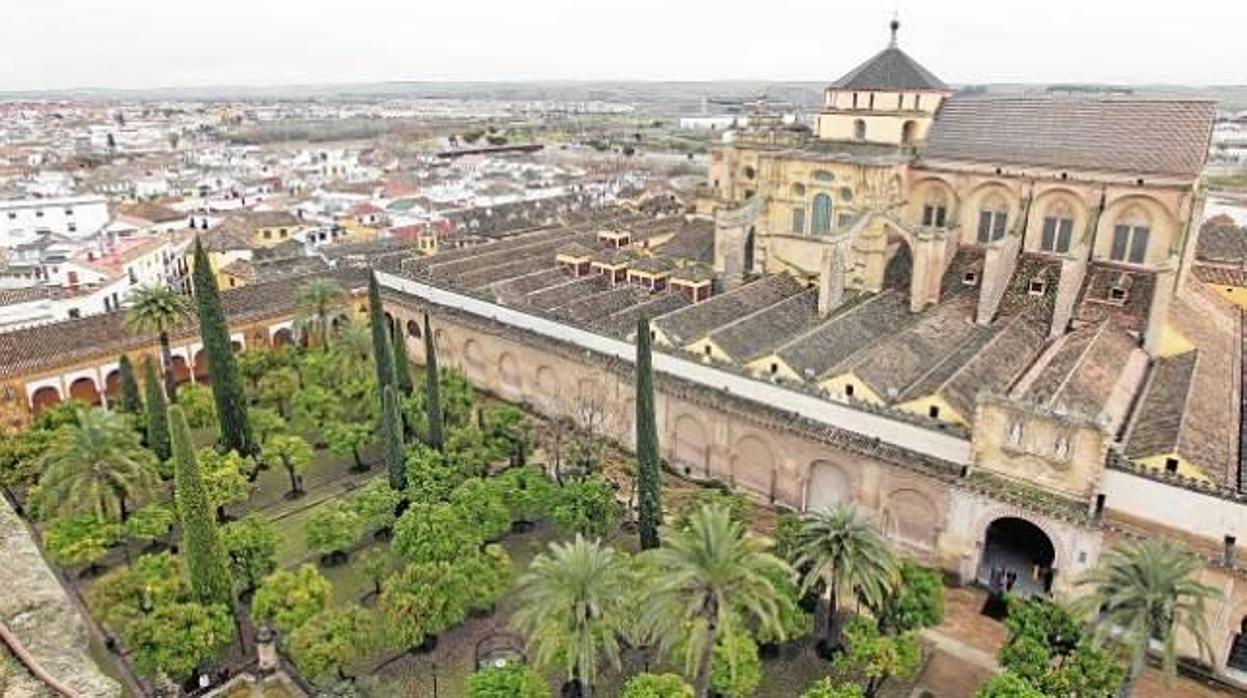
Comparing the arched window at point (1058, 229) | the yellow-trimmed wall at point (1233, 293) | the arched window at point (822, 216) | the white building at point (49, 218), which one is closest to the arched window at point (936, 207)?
the arched window at point (1058, 229)

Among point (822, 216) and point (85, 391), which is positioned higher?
point (822, 216)

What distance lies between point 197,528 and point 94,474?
759cm

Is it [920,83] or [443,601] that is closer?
[443,601]

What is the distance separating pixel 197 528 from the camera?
22.5m

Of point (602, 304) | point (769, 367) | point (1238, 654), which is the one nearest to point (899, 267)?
point (769, 367)

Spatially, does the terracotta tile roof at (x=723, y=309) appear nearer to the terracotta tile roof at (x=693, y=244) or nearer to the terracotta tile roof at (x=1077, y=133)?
the terracotta tile roof at (x=693, y=244)

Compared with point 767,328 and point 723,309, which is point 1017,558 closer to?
point 767,328

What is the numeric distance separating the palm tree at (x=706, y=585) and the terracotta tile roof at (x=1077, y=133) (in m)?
26.6

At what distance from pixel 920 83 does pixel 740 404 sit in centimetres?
2017

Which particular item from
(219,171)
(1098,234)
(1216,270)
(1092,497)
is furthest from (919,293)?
(219,171)

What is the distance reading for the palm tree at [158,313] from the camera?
36.9 metres

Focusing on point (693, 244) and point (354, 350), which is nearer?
point (354, 350)

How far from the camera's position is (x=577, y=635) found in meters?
19.9

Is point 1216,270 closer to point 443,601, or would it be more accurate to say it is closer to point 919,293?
point 919,293
